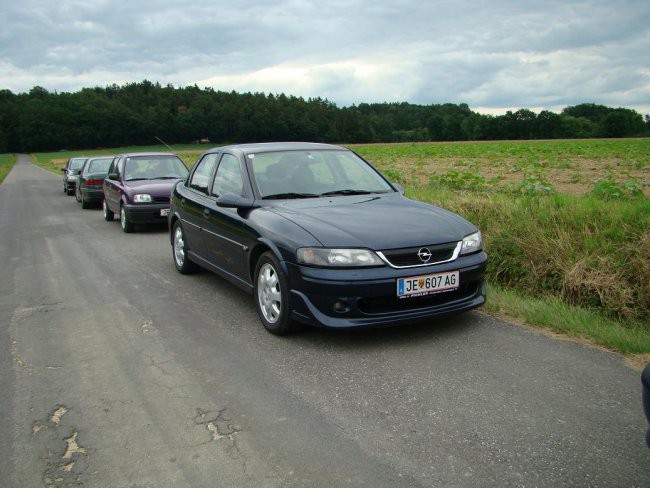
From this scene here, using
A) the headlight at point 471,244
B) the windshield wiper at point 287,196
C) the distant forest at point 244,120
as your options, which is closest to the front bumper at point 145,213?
the windshield wiper at point 287,196

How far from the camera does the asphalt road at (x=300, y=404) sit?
2812mm

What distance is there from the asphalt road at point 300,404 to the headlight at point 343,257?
0.68m

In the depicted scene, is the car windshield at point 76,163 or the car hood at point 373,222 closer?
the car hood at point 373,222

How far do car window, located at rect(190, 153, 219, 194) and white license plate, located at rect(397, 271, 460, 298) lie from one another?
3.02 meters

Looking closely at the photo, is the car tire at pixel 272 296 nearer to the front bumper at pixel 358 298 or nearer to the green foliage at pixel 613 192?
the front bumper at pixel 358 298

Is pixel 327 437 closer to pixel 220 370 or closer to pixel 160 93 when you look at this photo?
pixel 220 370

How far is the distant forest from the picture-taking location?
82.9 metres

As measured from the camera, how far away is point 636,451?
113 inches

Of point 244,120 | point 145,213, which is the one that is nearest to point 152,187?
point 145,213

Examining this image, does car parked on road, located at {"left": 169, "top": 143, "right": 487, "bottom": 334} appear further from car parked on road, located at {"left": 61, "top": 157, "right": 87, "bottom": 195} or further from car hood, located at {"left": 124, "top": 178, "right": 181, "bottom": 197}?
car parked on road, located at {"left": 61, "top": 157, "right": 87, "bottom": 195}

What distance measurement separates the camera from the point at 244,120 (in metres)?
83.1

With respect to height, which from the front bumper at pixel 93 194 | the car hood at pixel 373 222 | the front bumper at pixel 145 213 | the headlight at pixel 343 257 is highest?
the car hood at pixel 373 222

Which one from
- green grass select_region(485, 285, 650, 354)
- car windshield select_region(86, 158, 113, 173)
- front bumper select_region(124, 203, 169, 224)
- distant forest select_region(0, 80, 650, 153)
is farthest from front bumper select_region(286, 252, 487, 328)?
distant forest select_region(0, 80, 650, 153)

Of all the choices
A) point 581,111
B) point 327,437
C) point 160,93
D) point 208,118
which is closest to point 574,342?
point 327,437
